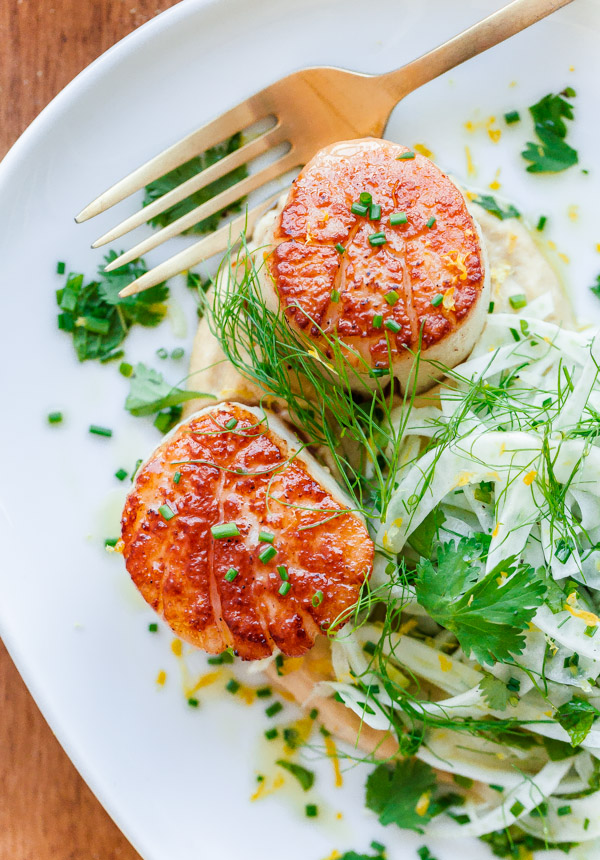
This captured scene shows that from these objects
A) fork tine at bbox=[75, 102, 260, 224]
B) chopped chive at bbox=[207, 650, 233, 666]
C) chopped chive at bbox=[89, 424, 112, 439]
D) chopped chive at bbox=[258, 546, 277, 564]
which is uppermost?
fork tine at bbox=[75, 102, 260, 224]

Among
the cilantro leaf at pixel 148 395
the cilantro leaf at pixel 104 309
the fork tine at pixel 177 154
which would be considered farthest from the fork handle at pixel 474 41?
the cilantro leaf at pixel 148 395

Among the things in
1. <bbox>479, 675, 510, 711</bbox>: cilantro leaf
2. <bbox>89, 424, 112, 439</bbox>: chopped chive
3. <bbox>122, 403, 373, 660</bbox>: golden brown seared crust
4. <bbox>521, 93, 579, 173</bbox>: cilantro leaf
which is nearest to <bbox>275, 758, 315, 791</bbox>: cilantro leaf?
<bbox>122, 403, 373, 660</bbox>: golden brown seared crust

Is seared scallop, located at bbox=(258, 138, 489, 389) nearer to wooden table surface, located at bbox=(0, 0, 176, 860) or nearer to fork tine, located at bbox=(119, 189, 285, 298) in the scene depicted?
fork tine, located at bbox=(119, 189, 285, 298)

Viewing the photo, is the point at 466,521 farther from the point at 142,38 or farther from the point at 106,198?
the point at 142,38

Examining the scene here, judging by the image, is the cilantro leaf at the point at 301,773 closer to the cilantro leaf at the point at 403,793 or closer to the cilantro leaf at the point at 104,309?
the cilantro leaf at the point at 403,793

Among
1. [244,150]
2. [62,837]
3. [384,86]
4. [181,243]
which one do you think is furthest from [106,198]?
[62,837]

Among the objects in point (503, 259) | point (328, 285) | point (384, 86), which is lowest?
point (503, 259)
